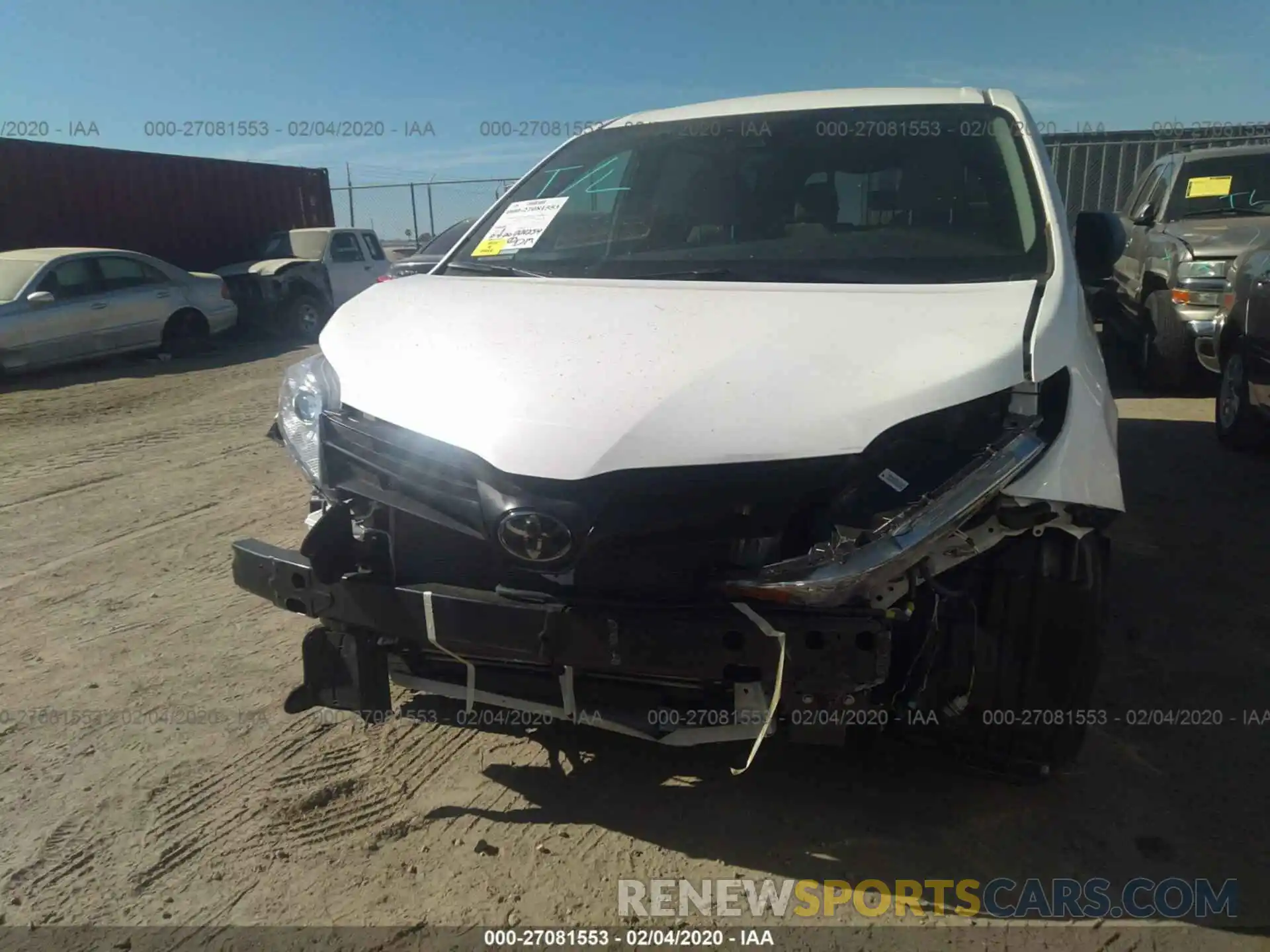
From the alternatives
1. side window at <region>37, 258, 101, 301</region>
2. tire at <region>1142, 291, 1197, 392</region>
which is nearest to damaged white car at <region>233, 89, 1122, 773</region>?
tire at <region>1142, 291, 1197, 392</region>

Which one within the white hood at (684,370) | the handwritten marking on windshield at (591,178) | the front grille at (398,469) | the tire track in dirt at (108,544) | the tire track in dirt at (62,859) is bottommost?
the tire track in dirt at (62,859)

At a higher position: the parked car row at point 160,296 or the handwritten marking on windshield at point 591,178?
the handwritten marking on windshield at point 591,178

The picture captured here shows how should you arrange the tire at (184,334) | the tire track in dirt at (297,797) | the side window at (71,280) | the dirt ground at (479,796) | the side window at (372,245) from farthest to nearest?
the side window at (372,245) → the tire at (184,334) → the side window at (71,280) → the tire track in dirt at (297,797) → the dirt ground at (479,796)

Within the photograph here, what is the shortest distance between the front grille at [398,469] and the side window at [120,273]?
36.0 ft

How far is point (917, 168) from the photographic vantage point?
3156mm

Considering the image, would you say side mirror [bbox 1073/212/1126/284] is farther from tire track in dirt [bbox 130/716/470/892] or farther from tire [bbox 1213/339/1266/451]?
tire [bbox 1213/339/1266/451]

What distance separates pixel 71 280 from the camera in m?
11.1

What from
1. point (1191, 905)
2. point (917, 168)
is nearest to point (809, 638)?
point (1191, 905)

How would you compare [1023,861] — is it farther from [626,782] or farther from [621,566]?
[621,566]

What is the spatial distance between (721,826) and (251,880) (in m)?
1.22

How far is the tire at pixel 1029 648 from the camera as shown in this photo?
215 centimetres

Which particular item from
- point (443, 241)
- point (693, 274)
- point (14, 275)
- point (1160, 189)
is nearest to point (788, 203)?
point (693, 274)

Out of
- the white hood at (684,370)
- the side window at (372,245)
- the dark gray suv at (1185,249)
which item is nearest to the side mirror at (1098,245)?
the white hood at (684,370)

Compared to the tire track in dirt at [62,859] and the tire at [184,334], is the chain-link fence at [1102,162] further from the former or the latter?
the tire track in dirt at [62,859]
